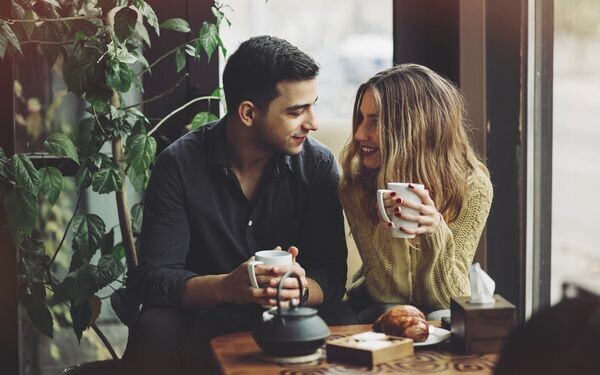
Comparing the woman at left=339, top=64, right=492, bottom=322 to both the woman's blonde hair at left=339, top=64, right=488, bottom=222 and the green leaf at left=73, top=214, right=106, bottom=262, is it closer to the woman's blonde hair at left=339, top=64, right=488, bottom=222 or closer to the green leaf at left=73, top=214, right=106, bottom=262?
the woman's blonde hair at left=339, top=64, right=488, bottom=222

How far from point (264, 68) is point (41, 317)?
39.0 inches

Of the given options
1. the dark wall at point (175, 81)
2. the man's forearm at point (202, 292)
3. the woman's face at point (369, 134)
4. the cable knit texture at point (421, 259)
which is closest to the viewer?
the man's forearm at point (202, 292)

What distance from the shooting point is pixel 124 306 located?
2688 millimetres

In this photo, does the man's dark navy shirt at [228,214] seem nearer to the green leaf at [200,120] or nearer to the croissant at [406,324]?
the green leaf at [200,120]

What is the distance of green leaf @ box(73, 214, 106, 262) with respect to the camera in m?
2.64

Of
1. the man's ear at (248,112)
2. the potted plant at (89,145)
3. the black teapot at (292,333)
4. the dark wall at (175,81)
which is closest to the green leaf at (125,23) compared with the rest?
the potted plant at (89,145)

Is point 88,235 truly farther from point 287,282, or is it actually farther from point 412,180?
point 412,180

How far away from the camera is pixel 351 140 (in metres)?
2.49

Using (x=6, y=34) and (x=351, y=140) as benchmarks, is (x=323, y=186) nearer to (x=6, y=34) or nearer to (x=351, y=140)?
(x=351, y=140)

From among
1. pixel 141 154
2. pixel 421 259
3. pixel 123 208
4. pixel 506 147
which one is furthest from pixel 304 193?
pixel 506 147

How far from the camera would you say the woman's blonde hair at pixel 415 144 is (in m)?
2.36

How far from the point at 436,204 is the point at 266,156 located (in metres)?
0.50

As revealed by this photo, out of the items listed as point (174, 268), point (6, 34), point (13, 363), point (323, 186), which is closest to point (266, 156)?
point (323, 186)

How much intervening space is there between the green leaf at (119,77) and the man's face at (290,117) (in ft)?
1.37
